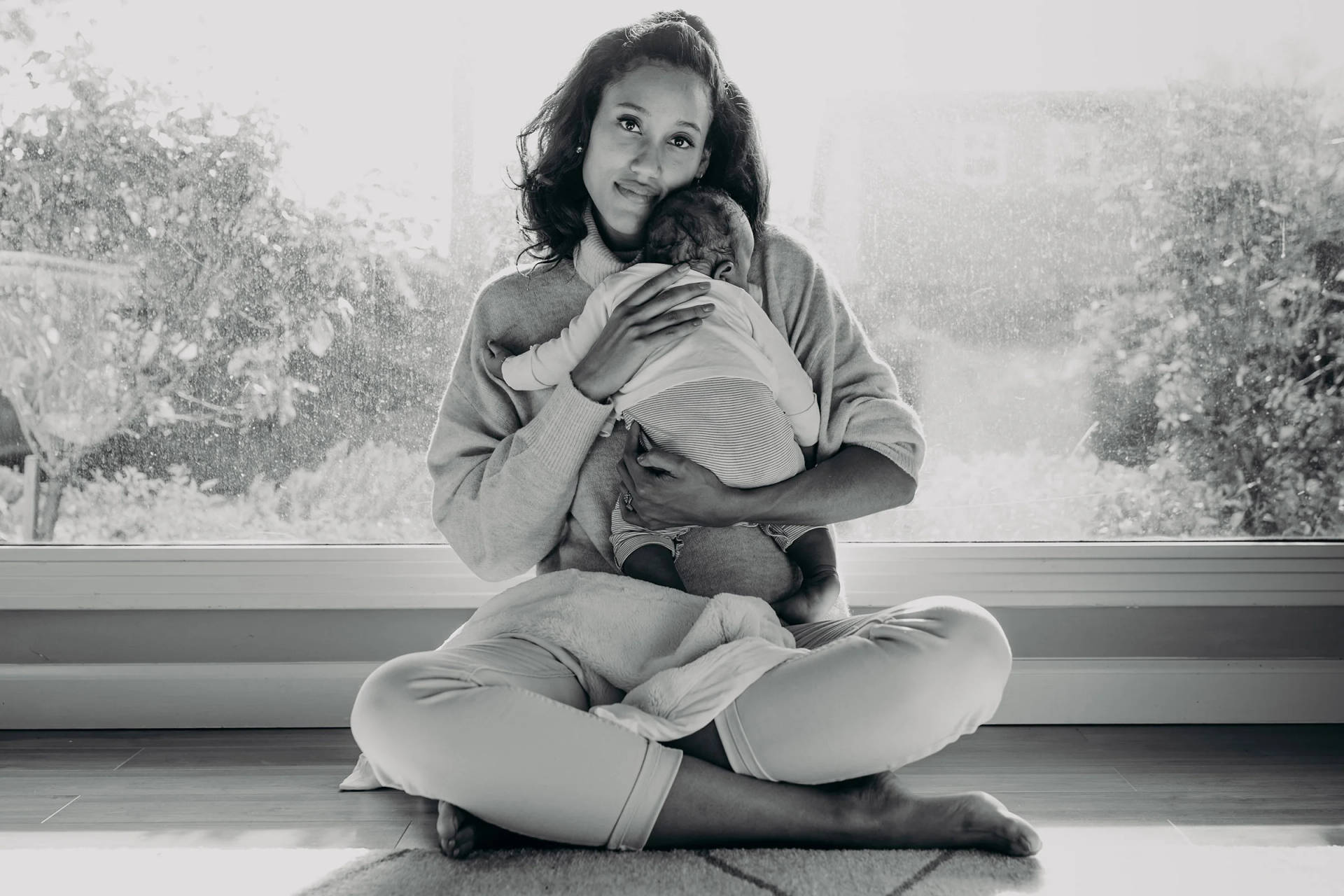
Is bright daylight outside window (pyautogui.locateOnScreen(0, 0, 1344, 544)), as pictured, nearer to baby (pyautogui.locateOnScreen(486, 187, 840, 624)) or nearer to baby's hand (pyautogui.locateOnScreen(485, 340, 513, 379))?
baby's hand (pyautogui.locateOnScreen(485, 340, 513, 379))

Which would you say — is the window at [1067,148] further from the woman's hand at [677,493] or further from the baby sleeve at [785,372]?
the woman's hand at [677,493]

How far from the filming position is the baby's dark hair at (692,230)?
159cm

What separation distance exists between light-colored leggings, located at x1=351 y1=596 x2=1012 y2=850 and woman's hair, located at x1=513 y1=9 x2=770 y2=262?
0.71m

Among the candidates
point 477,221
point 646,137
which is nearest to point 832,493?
point 646,137

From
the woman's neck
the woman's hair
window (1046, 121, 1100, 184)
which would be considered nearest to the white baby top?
the woman's neck

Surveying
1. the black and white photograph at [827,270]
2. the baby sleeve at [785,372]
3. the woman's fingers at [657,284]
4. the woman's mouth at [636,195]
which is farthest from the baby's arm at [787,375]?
the black and white photograph at [827,270]

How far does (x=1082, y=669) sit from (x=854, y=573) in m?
0.42

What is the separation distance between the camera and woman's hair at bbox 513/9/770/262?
169cm

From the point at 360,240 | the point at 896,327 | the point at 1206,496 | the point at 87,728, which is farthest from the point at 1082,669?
the point at 87,728

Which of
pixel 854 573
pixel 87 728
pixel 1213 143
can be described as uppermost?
pixel 1213 143

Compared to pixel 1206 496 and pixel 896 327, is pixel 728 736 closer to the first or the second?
pixel 896 327

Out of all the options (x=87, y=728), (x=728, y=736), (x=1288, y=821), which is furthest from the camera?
(x=87, y=728)

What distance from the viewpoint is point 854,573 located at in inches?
80.1

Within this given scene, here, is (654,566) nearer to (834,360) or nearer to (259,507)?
(834,360)
